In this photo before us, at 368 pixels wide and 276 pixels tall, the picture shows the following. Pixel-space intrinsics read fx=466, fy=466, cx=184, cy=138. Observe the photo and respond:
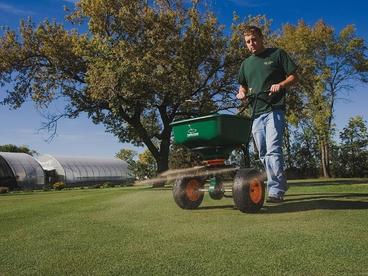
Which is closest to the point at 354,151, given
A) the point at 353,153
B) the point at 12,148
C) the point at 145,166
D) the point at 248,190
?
the point at 353,153

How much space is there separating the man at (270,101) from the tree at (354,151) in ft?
121

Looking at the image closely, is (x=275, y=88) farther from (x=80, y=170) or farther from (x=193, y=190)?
(x=80, y=170)

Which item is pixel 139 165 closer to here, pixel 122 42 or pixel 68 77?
pixel 68 77

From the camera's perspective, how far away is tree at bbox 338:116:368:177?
1602 inches

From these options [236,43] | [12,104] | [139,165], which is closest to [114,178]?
[139,165]

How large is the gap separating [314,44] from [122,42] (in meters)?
23.8

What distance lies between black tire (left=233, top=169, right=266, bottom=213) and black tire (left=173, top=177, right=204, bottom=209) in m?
0.89

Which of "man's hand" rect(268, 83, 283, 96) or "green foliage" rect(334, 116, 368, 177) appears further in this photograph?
"green foliage" rect(334, 116, 368, 177)

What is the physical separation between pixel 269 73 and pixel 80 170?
53.6 meters

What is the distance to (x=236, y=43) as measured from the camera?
80.5 ft

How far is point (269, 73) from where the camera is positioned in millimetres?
6488

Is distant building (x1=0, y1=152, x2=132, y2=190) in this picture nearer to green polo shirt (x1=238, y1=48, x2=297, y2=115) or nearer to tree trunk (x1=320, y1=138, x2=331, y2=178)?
tree trunk (x1=320, y1=138, x2=331, y2=178)

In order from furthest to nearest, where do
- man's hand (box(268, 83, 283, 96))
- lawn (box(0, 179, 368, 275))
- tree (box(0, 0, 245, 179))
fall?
tree (box(0, 0, 245, 179)), man's hand (box(268, 83, 283, 96)), lawn (box(0, 179, 368, 275))

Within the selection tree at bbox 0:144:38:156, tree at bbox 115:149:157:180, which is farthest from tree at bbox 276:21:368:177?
tree at bbox 0:144:38:156
